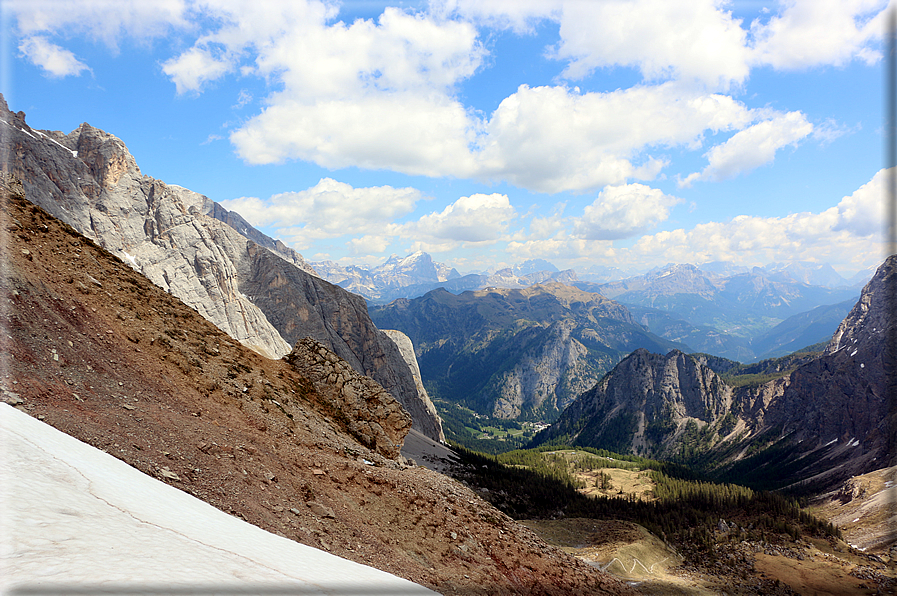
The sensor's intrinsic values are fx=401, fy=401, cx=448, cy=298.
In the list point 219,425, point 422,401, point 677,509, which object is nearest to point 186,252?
point 422,401

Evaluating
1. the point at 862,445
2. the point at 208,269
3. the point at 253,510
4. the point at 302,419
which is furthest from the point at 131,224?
the point at 862,445

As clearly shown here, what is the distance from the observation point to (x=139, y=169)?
124 metres

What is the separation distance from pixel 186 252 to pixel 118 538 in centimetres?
13580

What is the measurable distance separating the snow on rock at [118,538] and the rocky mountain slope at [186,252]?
332ft

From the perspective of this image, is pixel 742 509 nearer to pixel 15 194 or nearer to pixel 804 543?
pixel 804 543

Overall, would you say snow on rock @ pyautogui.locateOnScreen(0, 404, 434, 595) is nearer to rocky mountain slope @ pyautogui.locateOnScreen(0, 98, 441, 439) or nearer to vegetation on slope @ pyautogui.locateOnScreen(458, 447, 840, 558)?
vegetation on slope @ pyautogui.locateOnScreen(458, 447, 840, 558)

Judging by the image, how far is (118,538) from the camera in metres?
6.44

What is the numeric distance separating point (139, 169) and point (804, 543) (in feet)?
604

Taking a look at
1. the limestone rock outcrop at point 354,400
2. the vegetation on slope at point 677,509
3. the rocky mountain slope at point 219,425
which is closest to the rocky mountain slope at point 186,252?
the vegetation on slope at point 677,509

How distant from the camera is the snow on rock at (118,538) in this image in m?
5.12

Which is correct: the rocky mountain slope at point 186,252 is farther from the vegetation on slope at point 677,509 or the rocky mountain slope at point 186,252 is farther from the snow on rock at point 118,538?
the snow on rock at point 118,538

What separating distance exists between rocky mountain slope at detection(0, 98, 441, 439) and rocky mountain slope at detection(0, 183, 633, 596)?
8704 centimetres

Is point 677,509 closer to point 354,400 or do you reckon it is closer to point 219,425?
point 354,400

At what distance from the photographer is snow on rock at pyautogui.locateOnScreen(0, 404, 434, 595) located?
512cm
